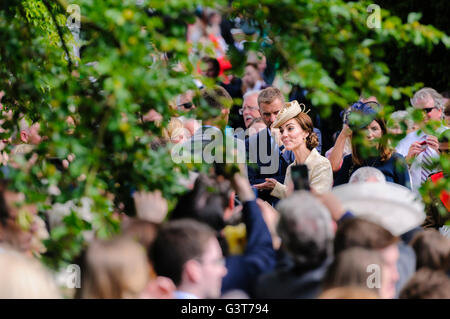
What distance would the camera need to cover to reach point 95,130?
3.60m

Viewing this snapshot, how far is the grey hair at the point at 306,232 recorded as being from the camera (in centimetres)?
331

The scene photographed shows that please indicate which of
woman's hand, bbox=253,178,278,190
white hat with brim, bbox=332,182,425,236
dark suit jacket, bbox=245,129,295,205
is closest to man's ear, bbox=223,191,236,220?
white hat with brim, bbox=332,182,425,236

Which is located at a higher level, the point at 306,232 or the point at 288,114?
the point at 306,232

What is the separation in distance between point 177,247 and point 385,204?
131cm

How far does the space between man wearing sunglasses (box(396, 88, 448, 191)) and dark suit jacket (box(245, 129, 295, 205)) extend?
1.12m

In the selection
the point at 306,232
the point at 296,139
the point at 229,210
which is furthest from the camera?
the point at 296,139

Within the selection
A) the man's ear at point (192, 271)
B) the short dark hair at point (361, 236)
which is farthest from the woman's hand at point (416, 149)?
the man's ear at point (192, 271)

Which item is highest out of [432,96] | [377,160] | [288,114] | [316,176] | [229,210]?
[229,210]

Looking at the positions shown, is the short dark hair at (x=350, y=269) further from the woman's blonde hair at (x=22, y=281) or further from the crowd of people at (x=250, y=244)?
Result: the woman's blonde hair at (x=22, y=281)

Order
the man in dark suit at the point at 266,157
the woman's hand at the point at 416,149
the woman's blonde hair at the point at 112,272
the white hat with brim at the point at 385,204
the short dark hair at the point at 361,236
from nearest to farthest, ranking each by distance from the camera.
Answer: the woman's blonde hair at the point at 112,272
the short dark hair at the point at 361,236
the white hat with brim at the point at 385,204
the man in dark suit at the point at 266,157
the woman's hand at the point at 416,149

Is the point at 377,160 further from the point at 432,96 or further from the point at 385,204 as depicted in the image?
the point at 432,96

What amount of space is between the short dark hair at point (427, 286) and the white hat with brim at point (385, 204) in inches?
12.5

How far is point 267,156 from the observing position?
6.40m

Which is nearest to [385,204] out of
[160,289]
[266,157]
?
[160,289]
